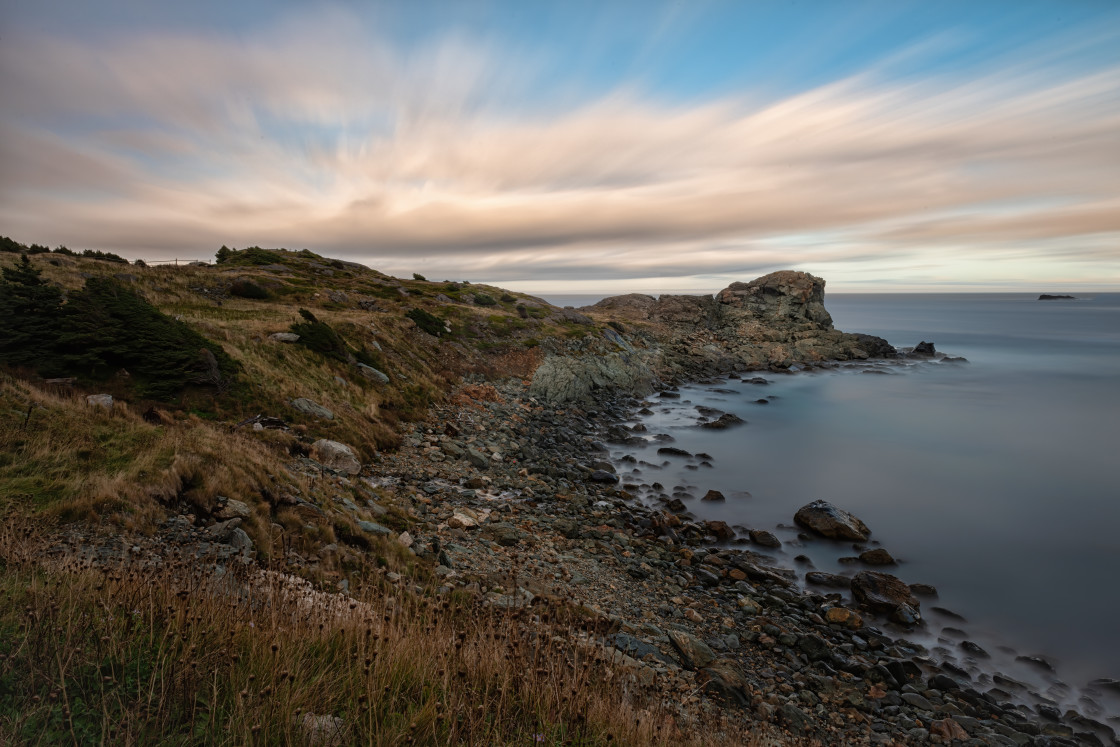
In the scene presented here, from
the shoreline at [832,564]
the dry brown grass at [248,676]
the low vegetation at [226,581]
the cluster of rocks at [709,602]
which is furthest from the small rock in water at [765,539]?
the dry brown grass at [248,676]

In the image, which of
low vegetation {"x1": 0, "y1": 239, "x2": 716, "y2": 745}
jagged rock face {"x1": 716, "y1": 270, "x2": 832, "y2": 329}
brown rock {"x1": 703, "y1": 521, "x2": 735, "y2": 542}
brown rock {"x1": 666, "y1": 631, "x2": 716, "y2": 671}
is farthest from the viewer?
jagged rock face {"x1": 716, "y1": 270, "x2": 832, "y2": 329}

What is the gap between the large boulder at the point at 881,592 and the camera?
1385cm

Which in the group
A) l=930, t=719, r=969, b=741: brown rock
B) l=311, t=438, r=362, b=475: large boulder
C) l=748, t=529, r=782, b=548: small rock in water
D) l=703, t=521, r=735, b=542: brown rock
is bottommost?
l=930, t=719, r=969, b=741: brown rock

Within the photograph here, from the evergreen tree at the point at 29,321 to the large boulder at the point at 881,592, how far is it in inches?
907

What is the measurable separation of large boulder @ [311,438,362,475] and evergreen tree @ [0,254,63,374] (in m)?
6.64

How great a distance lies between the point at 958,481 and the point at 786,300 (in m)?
54.6

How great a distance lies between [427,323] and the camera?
36.4 m

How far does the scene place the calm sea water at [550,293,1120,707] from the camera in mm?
15406

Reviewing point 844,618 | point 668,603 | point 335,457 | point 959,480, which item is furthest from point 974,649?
point 335,457

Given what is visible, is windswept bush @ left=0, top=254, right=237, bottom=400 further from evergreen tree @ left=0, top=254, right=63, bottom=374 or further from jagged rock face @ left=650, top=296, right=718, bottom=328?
jagged rock face @ left=650, top=296, right=718, bottom=328

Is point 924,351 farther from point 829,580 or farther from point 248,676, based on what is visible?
point 248,676

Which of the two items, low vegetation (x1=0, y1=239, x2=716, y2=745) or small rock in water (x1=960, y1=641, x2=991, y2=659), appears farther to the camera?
small rock in water (x1=960, y1=641, x2=991, y2=659)

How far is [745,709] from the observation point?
29.6 ft

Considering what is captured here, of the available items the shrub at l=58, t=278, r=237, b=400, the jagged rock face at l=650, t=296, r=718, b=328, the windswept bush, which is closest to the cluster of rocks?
the shrub at l=58, t=278, r=237, b=400
